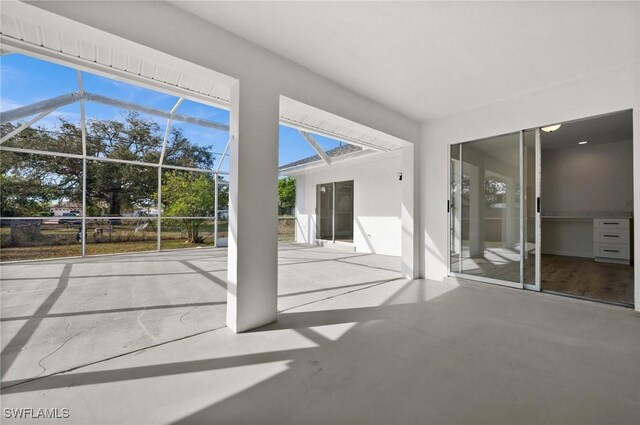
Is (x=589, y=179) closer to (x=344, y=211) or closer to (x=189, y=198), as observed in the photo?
(x=344, y=211)

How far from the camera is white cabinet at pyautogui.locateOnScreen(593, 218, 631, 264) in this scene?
5.28 meters

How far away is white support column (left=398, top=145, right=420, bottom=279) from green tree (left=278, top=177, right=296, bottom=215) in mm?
6972

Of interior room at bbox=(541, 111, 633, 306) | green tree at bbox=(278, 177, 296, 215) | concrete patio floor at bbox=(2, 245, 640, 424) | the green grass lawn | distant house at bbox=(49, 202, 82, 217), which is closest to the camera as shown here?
concrete patio floor at bbox=(2, 245, 640, 424)

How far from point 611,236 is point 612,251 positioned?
33cm

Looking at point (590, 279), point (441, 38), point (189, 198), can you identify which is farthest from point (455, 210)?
point (189, 198)

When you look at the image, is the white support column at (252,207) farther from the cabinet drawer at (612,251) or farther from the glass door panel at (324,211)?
the cabinet drawer at (612,251)

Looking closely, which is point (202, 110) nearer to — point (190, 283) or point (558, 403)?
point (190, 283)

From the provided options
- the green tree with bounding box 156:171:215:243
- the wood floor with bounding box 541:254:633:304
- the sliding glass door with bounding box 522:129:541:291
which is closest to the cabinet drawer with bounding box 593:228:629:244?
the wood floor with bounding box 541:254:633:304

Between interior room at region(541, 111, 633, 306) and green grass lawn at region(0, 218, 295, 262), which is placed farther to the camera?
green grass lawn at region(0, 218, 295, 262)

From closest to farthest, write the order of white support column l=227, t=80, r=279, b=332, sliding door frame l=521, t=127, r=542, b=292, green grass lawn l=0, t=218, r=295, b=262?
white support column l=227, t=80, r=279, b=332
sliding door frame l=521, t=127, r=542, b=292
green grass lawn l=0, t=218, r=295, b=262

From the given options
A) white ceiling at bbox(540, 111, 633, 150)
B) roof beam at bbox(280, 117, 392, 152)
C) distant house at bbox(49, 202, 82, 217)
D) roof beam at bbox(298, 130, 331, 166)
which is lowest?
distant house at bbox(49, 202, 82, 217)

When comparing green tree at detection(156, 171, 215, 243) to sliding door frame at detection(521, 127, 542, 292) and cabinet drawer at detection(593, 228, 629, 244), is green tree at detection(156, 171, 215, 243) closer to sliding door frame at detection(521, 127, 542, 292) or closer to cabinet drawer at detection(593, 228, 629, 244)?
sliding door frame at detection(521, 127, 542, 292)

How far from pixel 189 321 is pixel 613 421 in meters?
3.17

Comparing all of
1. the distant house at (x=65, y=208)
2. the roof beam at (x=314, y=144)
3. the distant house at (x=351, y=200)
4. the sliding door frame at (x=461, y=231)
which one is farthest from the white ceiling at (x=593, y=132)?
the distant house at (x=65, y=208)
